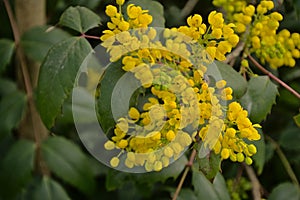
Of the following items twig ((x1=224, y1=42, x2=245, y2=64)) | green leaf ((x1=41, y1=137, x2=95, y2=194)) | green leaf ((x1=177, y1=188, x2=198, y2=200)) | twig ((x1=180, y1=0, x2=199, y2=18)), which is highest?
twig ((x1=224, y1=42, x2=245, y2=64))

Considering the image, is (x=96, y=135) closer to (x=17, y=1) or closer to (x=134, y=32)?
(x=17, y=1)

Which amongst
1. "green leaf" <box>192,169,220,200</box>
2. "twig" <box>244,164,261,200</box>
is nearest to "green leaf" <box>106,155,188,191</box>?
"green leaf" <box>192,169,220,200</box>

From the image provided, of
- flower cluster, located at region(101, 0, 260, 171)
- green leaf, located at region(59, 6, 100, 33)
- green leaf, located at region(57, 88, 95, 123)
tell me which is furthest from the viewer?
green leaf, located at region(57, 88, 95, 123)

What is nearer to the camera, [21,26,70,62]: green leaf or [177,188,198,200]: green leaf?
[177,188,198,200]: green leaf

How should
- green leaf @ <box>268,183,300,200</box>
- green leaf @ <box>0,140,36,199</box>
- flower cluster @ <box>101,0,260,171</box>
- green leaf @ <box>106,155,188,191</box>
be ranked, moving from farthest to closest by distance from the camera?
green leaf @ <box>0,140,36,199</box> → green leaf @ <box>268,183,300,200</box> → green leaf @ <box>106,155,188,191</box> → flower cluster @ <box>101,0,260,171</box>

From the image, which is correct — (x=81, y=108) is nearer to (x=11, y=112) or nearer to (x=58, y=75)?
(x=11, y=112)

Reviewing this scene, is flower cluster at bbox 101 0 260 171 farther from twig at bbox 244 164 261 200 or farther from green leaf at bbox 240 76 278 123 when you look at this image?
twig at bbox 244 164 261 200

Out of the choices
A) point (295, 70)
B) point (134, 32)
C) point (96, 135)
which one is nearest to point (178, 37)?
point (134, 32)
